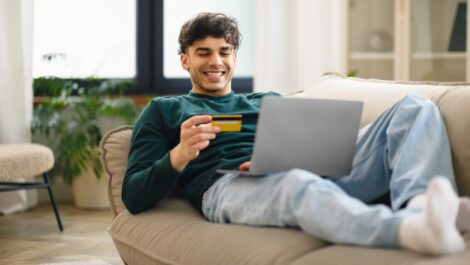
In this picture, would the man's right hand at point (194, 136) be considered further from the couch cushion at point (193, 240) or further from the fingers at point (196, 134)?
the couch cushion at point (193, 240)

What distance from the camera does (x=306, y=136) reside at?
79.4 inches

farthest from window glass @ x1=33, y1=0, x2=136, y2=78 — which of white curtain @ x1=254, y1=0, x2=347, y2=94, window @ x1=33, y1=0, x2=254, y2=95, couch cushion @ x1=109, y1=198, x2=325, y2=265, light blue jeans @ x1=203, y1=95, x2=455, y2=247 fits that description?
light blue jeans @ x1=203, y1=95, x2=455, y2=247

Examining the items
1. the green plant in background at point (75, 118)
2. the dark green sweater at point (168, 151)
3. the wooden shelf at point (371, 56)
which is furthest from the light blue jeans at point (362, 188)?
the green plant in background at point (75, 118)

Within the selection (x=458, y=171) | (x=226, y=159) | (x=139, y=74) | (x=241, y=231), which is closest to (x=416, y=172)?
(x=458, y=171)

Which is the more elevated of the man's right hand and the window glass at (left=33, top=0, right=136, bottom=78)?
the window glass at (left=33, top=0, right=136, bottom=78)

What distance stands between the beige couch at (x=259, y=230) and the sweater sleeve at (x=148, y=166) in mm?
60

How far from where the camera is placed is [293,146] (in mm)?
2016

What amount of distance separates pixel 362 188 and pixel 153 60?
120 inches

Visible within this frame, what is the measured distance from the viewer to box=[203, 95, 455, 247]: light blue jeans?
5.78 feet

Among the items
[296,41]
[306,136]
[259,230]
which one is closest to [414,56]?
[296,41]

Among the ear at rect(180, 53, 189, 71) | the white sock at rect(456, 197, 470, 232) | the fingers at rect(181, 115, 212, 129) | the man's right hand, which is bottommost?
the white sock at rect(456, 197, 470, 232)

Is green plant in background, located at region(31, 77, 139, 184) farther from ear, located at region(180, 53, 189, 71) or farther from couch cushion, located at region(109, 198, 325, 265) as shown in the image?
couch cushion, located at region(109, 198, 325, 265)

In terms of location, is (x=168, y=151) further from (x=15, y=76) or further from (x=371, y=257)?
(x=15, y=76)

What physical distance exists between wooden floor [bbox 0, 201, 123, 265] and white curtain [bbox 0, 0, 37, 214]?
0.24 m
